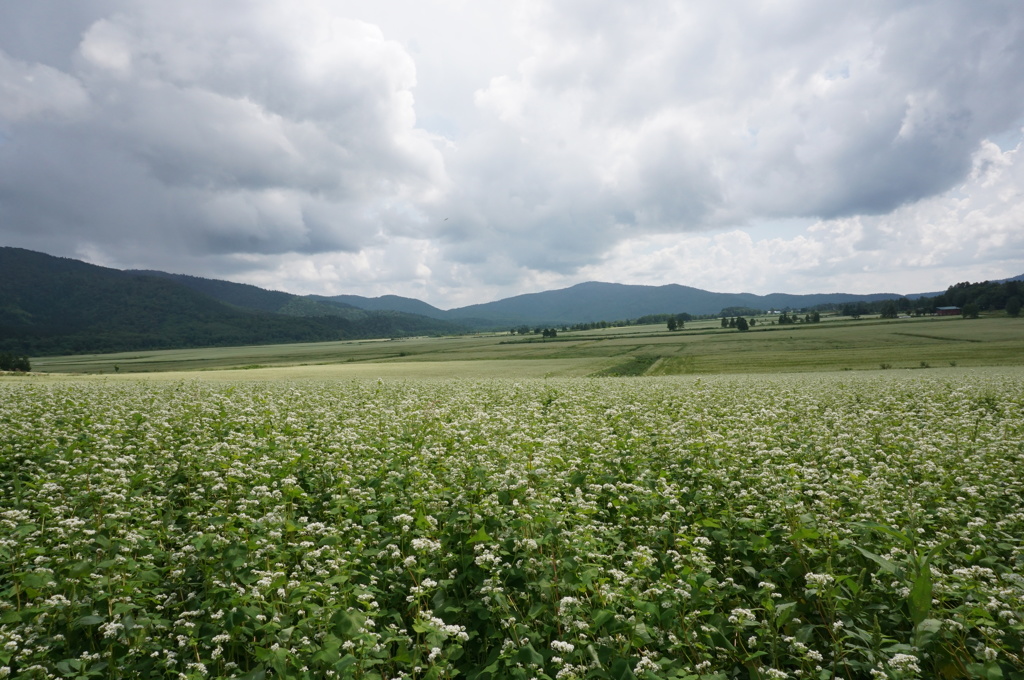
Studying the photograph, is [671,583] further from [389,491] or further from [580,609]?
[389,491]

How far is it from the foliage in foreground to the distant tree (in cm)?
14504

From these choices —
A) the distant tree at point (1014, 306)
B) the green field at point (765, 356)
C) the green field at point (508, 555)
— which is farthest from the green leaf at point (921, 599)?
the distant tree at point (1014, 306)

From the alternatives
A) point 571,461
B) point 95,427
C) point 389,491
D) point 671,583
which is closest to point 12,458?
point 95,427

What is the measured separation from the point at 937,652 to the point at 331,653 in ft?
18.6

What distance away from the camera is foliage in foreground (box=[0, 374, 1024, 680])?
4.29 m

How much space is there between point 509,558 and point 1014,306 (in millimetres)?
157260

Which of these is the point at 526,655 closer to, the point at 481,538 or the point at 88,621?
the point at 481,538

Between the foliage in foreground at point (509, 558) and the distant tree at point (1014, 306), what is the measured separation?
145m

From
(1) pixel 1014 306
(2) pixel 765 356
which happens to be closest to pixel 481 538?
(2) pixel 765 356

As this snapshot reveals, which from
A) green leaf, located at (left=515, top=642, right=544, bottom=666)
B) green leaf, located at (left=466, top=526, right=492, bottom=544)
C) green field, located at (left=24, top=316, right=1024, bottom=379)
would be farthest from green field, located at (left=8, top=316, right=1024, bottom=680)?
green field, located at (left=24, top=316, right=1024, bottom=379)

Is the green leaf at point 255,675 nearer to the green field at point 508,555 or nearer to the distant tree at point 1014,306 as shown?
the green field at point 508,555

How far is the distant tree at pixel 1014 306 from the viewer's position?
107 meters

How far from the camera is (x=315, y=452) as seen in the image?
9641 mm

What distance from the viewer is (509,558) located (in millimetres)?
6066
